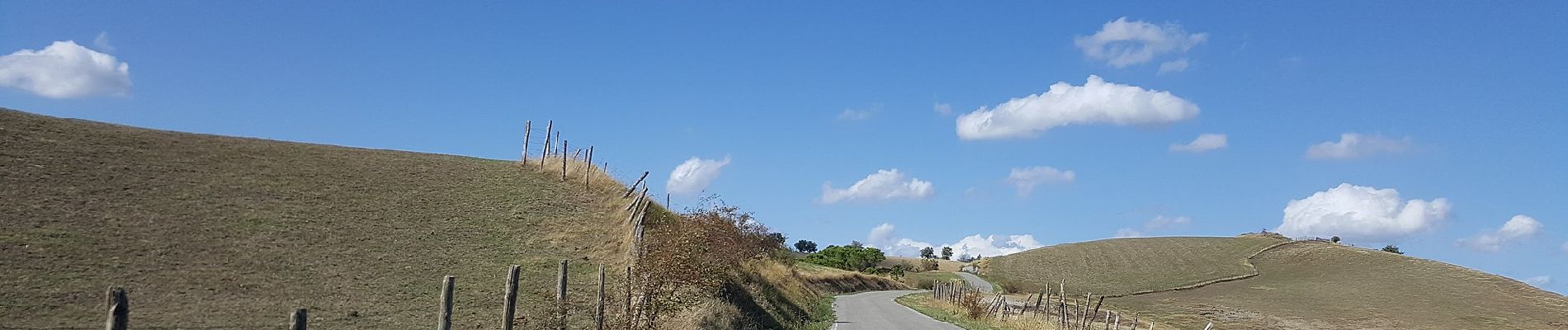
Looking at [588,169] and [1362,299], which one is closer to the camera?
[588,169]

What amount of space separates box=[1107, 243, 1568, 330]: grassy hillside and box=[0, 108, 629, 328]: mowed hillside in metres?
37.8

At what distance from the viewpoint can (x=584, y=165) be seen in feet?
132

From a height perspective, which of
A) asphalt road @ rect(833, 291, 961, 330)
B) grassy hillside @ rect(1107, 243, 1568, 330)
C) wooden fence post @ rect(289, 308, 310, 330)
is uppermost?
grassy hillside @ rect(1107, 243, 1568, 330)

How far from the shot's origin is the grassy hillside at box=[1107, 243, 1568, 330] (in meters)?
55.5

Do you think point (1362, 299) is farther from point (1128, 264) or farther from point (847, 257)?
point (847, 257)

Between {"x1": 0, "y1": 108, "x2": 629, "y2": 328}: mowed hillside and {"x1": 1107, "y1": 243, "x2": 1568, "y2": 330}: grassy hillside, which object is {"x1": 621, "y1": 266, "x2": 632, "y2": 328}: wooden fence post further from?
{"x1": 1107, "y1": 243, "x2": 1568, "y2": 330}: grassy hillside

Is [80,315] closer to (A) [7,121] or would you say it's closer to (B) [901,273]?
(A) [7,121]

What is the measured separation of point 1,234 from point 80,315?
6388mm

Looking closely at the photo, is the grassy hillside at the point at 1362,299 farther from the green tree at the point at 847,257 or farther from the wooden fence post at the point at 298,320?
the wooden fence post at the point at 298,320

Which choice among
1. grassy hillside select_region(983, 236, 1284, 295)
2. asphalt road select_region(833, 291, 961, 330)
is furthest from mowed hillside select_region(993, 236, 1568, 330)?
asphalt road select_region(833, 291, 961, 330)

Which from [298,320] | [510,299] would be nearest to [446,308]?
[510,299]

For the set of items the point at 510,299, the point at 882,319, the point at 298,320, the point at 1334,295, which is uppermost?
the point at 1334,295

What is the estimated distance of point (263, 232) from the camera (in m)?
24.0

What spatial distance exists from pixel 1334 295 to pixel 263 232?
71.7 meters
